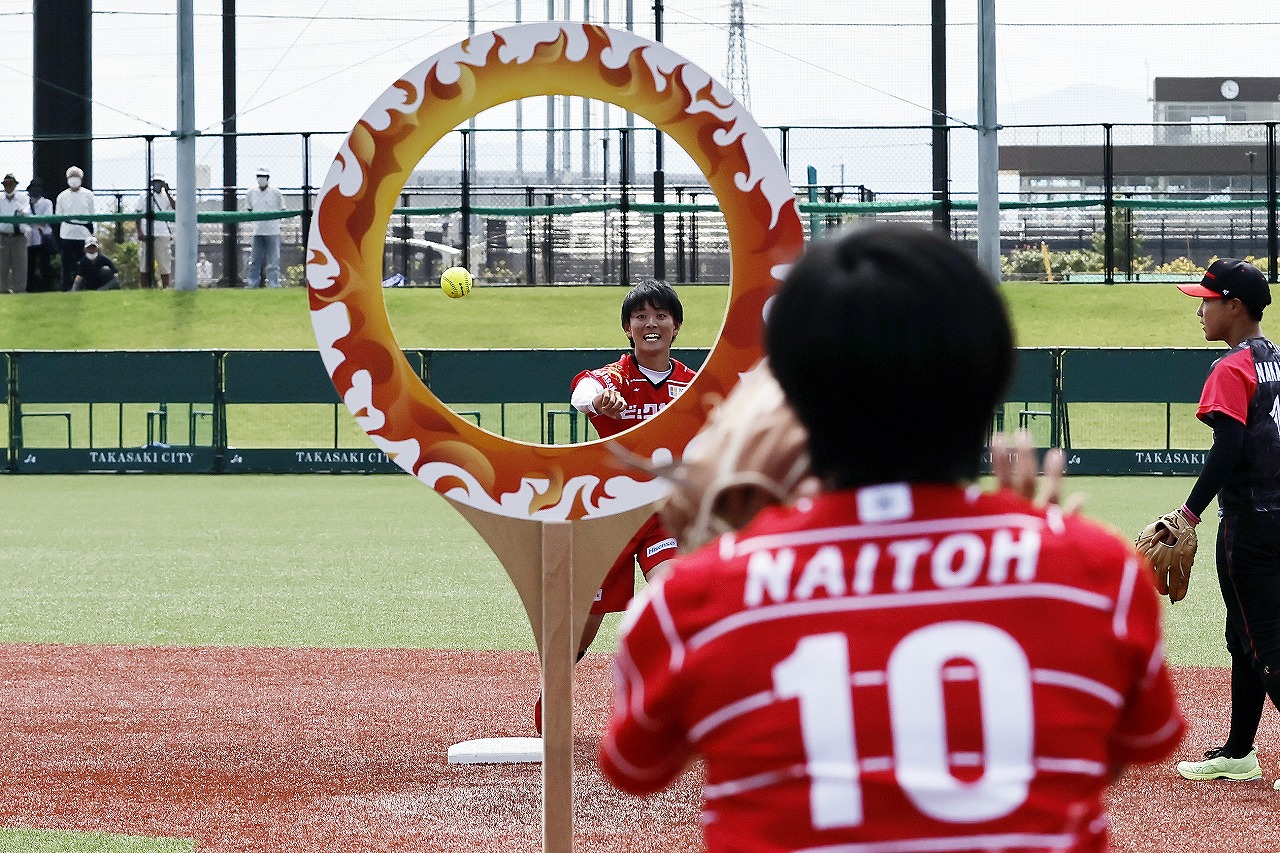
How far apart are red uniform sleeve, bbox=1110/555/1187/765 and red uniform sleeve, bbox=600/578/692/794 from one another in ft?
1.46

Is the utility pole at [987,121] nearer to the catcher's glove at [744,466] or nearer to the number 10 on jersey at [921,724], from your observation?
the catcher's glove at [744,466]

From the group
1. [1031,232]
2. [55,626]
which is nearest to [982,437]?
[55,626]

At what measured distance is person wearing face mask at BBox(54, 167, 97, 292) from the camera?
84.8 ft

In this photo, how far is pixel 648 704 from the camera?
162cm

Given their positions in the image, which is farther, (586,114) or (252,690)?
(586,114)

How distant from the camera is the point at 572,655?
4609 millimetres

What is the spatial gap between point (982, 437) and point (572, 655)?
3072mm

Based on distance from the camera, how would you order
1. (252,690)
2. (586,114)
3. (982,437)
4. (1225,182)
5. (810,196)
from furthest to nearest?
(1225,182) → (586,114) → (810,196) → (252,690) → (982,437)

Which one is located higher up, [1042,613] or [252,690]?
[1042,613]

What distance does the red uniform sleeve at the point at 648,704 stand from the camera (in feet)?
5.24

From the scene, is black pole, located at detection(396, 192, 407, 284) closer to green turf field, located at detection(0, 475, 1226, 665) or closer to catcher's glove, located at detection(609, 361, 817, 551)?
green turf field, located at detection(0, 475, 1226, 665)

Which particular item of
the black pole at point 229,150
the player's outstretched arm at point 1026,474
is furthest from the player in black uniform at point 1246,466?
the black pole at point 229,150

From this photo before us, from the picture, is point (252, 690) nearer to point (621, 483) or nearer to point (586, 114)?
point (621, 483)

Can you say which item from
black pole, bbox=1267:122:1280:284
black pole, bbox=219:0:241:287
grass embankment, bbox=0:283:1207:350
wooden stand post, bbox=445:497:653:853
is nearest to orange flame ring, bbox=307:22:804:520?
wooden stand post, bbox=445:497:653:853
